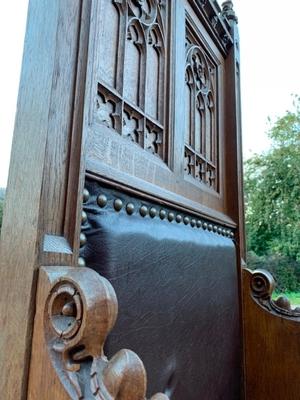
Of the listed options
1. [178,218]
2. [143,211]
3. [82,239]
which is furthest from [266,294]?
[82,239]

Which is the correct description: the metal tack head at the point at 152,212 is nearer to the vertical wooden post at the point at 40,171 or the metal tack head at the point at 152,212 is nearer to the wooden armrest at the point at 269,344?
the vertical wooden post at the point at 40,171

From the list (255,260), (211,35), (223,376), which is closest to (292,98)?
(255,260)

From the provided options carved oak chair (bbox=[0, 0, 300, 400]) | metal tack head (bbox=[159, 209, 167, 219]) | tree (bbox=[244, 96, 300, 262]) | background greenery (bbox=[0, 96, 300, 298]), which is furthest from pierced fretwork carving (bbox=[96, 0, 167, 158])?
tree (bbox=[244, 96, 300, 262])

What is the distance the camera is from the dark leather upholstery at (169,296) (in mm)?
383

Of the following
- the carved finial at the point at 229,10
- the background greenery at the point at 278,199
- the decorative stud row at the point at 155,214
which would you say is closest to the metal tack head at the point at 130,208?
the decorative stud row at the point at 155,214

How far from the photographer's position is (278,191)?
7809 mm

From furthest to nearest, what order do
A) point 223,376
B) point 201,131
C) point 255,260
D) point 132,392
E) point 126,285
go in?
1. point 255,260
2. point 201,131
3. point 223,376
4. point 126,285
5. point 132,392

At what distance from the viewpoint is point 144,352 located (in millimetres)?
433

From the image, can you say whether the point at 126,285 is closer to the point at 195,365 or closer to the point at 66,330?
the point at 66,330

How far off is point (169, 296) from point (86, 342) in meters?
0.28

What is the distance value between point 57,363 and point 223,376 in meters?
0.58

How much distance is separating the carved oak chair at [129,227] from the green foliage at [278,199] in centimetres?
690

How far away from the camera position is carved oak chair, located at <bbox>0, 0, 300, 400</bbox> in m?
0.26

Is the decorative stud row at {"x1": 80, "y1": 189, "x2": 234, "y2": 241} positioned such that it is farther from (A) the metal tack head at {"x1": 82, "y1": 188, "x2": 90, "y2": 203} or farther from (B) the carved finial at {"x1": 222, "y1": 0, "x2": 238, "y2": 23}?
(B) the carved finial at {"x1": 222, "y1": 0, "x2": 238, "y2": 23}
